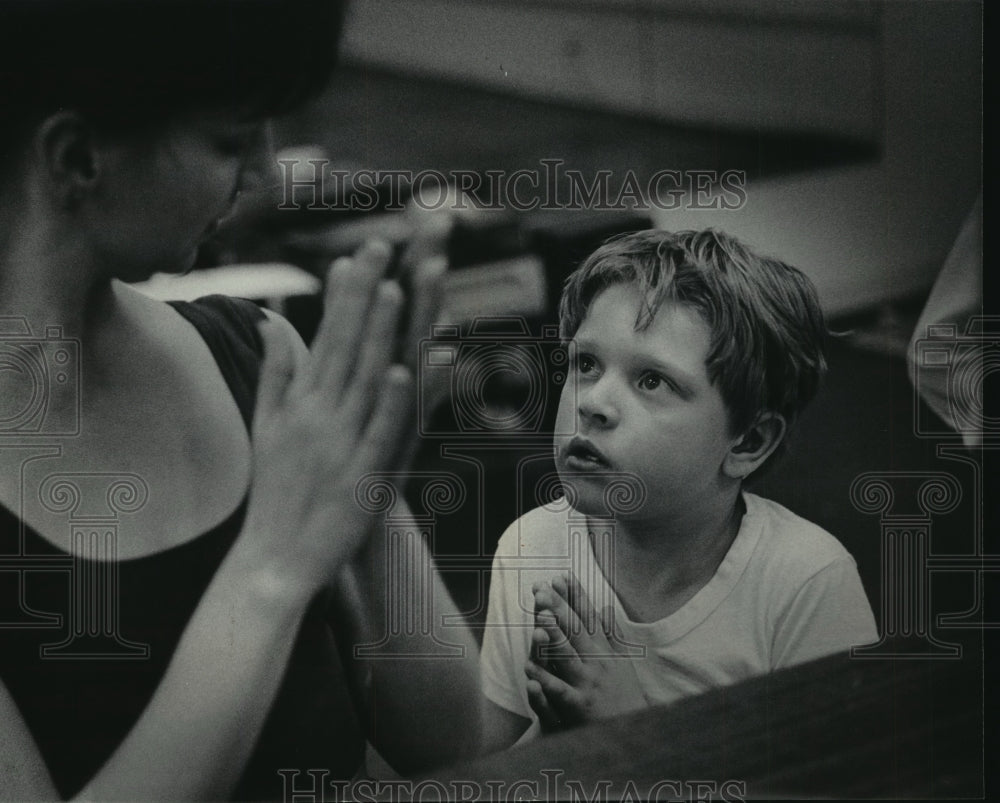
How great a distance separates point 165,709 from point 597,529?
1.34 metres

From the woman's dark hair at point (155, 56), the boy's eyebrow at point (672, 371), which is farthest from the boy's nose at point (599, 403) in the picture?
the woman's dark hair at point (155, 56)

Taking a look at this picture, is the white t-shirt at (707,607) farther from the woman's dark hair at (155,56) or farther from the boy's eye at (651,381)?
the woman's dark hair at (155,56)

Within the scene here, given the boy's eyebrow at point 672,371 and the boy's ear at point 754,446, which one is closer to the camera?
the boy's eyebrow at point 672,371

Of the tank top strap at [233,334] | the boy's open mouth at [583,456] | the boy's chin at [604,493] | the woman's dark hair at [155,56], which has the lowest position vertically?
the boy's chin at [604,493]

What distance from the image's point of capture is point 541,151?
357cm

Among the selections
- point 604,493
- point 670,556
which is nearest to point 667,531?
point 670,556

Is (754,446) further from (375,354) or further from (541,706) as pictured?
(375,354)

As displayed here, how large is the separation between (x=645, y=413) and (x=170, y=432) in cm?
137

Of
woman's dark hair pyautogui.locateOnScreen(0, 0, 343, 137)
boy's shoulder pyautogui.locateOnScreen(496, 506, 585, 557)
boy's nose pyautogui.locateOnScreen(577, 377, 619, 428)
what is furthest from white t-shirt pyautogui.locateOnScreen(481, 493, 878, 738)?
woman's dark hair pyautogui.locateOnScreen(0, 0, 343, 137)

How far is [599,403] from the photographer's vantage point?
3.49 metres

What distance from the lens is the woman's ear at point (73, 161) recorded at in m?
3.46

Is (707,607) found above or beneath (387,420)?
beneath

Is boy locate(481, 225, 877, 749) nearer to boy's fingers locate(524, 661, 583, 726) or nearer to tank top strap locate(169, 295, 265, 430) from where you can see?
boy's fingers locate(524, 661, 583, 726)

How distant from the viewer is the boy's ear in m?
3.56
